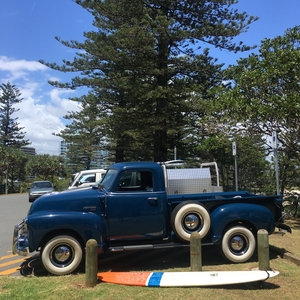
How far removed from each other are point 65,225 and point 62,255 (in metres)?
0.56

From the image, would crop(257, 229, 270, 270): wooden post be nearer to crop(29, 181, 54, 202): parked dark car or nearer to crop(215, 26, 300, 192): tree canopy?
crop(215, 26, 300, 192): tree canopy

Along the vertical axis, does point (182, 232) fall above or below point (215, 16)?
below

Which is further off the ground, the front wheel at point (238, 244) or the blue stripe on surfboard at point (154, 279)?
the front wheel at point (238, 244)

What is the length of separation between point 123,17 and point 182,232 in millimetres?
14016

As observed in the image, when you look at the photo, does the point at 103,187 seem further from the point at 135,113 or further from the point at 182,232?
the point at 135,113

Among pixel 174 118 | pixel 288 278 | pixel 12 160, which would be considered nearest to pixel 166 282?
pixel 288 278

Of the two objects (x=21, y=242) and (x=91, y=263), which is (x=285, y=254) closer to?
(x=91, y=263)

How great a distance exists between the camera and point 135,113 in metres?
18.9

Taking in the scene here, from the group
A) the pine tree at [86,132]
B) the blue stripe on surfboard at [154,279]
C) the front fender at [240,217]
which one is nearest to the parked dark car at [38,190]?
the pine tree at [86,132]

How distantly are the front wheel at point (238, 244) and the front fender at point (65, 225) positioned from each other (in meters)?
2.32

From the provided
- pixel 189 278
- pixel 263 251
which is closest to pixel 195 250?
pixel 189 278

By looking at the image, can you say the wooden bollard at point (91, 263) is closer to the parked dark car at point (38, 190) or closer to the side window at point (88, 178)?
the side window at point (88, 178)

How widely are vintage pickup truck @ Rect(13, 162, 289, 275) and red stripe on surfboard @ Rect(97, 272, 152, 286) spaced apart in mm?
483

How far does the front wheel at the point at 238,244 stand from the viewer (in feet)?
A: 21.4
